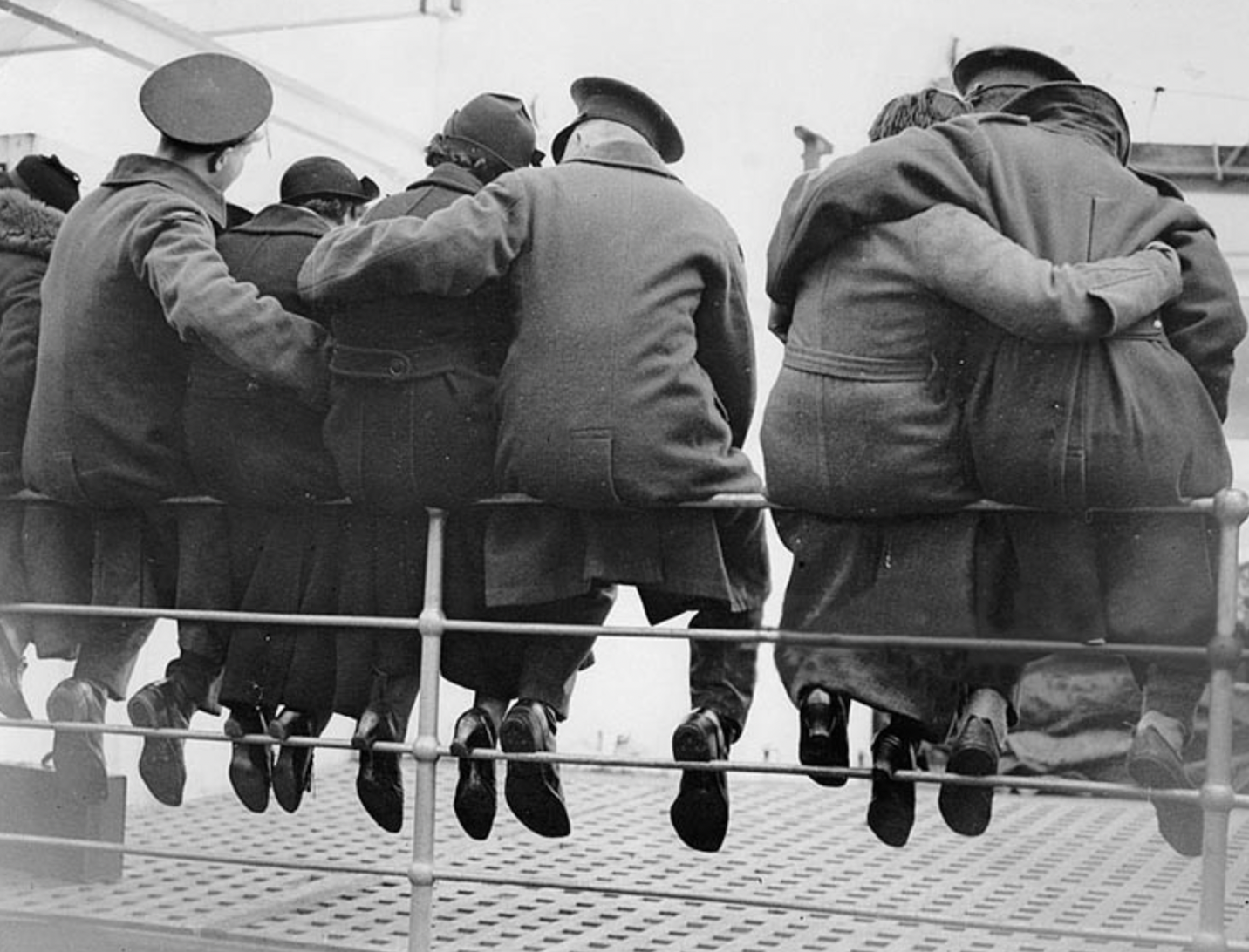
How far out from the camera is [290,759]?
7.34 feet

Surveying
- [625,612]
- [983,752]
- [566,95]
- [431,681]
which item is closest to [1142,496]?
[983,752]

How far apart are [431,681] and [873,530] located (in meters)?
0.54

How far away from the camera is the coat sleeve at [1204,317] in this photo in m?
1.82

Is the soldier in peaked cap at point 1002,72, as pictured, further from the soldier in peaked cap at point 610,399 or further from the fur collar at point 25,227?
the fur collar at point 25,227

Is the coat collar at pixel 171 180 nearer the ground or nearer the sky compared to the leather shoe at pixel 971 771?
nearer the sky

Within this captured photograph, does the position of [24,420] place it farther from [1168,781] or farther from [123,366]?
[1168,781]

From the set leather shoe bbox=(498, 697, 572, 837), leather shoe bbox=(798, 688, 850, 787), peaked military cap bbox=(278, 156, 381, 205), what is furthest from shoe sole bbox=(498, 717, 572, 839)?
peaked military cap bbox=(278, 156, 381, 205)

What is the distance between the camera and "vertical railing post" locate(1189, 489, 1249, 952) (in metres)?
1.71

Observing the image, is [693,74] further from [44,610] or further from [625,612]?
[625,612]

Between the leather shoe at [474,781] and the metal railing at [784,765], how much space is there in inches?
1.8

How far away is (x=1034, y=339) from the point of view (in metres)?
1.77

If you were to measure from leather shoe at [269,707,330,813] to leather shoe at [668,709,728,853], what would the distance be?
516mm

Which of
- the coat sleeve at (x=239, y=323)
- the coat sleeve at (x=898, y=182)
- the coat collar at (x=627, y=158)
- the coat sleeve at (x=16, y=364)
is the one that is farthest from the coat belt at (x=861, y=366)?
the coat sleeve at (x=16, y=364)

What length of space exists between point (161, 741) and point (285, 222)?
0.68 metres
